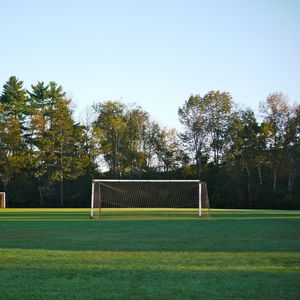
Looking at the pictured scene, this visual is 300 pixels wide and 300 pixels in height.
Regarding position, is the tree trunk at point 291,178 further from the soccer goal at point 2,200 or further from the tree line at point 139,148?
the soccer goal at point 2,200

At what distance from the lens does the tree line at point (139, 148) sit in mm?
58562

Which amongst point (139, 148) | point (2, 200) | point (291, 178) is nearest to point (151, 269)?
point (2, 200)

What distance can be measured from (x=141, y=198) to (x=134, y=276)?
46085 mm

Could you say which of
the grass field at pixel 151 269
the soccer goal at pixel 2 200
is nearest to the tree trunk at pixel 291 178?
the soccer goal at pixel 2 200

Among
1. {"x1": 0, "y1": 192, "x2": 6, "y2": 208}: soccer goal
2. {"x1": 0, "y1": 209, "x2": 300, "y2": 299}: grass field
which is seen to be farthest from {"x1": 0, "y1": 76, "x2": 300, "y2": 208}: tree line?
{"x1": 0, "y1": 209, "x2": 300, "y2": 299}: grass field

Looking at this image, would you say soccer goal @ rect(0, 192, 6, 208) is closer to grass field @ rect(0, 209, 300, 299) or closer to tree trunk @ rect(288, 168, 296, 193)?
tree trunk @ rect(288, 168, 296, 193)

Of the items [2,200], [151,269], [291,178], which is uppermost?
[291,178]

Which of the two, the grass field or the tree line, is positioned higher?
the tree line

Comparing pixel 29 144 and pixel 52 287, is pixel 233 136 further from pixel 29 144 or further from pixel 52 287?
pixel 52 287

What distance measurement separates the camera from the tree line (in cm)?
5856

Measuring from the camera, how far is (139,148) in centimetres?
6688

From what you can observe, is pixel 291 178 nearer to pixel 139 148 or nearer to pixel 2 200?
pixel 139 148

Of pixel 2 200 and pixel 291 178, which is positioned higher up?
pixel 291 178

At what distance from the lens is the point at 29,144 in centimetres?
6303
